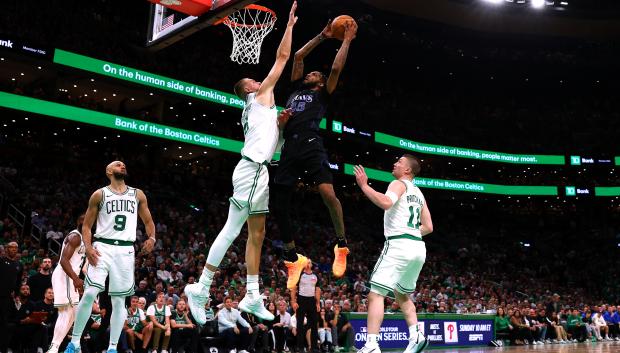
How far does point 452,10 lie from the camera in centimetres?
3809

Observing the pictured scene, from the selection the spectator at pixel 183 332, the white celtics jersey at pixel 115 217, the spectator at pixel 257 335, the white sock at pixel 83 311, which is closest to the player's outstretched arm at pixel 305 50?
the white celtics jersey at pixel 115 217

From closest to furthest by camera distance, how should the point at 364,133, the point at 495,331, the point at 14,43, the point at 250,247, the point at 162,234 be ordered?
the point at 250,247 → the point at 495,331 → the point at 162,234 → the point at 14,43 → the point at 364,133

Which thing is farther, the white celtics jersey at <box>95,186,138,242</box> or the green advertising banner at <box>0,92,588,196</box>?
the green advertising banner at <box>0,92,588,196</box>

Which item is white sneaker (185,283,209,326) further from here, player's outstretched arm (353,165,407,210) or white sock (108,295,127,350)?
player's outstretched arm (353,165,407,210)

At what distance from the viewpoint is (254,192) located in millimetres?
A: 6438

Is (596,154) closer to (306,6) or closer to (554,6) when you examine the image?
(554,6)

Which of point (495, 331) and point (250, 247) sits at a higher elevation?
point (250, 247)

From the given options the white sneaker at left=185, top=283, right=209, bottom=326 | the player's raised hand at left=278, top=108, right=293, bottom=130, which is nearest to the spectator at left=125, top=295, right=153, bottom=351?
the white sneaker at left=185, top=283, right=209, bottom=326

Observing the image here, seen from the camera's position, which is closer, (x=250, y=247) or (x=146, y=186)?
(x=250, y=247)

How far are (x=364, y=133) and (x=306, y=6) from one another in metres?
7.82

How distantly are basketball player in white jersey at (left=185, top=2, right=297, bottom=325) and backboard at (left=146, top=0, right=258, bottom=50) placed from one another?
2.92m

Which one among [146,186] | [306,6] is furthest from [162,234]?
[306,6]

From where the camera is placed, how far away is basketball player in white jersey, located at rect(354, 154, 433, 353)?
6840mm

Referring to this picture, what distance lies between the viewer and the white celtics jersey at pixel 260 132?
6.54 meters
